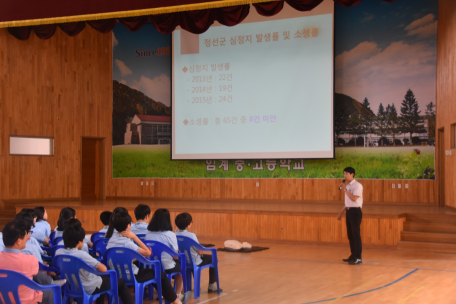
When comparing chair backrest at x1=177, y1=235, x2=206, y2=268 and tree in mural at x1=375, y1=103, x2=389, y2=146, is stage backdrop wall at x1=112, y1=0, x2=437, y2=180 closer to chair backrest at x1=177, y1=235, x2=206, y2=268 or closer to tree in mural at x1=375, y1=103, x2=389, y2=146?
tree in mural at x1=375, y1=103, x2=389, y2=146

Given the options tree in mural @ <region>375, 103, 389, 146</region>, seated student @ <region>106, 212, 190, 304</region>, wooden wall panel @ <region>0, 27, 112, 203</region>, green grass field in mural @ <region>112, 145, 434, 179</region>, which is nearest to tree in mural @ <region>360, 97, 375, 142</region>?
tree in mural @ <region>375, 103, 389, 146</region>

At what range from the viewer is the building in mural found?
507 inches

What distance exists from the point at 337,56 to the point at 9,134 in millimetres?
7757

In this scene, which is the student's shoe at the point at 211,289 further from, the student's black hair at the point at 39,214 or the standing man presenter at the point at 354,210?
the standing man presenter at the point at 354,210

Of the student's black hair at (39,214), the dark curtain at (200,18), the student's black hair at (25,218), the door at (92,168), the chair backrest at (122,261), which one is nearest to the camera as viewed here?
the student's black hair at (25,218)

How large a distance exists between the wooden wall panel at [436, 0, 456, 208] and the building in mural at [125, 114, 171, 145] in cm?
665

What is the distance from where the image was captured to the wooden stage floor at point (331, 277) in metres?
4.84

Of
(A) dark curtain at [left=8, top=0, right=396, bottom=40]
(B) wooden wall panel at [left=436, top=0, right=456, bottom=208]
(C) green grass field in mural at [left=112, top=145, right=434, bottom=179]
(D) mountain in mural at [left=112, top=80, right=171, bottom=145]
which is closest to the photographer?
(A) dark curtain at [left=8, top=0, right=396, bottom=40]

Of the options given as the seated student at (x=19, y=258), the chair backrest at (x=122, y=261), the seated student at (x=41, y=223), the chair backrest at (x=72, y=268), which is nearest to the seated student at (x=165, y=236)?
the chair backrest at (x=122, y=261)

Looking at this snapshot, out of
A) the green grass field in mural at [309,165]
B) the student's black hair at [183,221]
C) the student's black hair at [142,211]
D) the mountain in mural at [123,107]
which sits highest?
the mountain in mural at [123,107]

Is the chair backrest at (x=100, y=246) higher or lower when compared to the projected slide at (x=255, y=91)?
lower

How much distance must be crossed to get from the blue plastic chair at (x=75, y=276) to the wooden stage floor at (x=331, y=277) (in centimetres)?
112

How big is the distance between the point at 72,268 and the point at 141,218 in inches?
58.0

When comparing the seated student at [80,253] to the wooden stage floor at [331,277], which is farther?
the wooden stage floor at [331,277]
